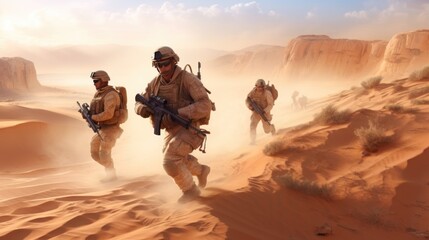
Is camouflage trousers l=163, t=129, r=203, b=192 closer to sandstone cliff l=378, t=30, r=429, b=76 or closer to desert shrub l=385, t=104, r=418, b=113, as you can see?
desert shrub l=385, t=104, r=418, b=113

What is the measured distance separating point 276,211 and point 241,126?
10.4m

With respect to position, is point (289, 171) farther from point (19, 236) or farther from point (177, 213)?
point (19, 236)

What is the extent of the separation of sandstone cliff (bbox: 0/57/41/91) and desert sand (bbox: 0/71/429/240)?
38.1m

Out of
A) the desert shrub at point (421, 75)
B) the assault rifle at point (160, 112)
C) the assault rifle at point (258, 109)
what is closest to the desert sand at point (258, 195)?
the assault rifle at point (160, 112)

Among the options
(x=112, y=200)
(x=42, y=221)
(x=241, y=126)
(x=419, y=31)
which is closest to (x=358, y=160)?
(x=112, y=200)

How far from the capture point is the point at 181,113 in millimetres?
4758

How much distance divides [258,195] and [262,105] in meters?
5.97

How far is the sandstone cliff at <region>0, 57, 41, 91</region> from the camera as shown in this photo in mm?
42781

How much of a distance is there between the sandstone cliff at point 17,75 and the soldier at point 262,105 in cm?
3890

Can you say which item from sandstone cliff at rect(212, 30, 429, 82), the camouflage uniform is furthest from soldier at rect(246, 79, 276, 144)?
sandstone cliff at rect(212, 30, 429, 82)

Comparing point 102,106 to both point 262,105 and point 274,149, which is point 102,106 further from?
point 262,105

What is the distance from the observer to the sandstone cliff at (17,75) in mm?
42781

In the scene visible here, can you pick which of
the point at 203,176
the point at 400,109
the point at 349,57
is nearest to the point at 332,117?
the point at 400,109

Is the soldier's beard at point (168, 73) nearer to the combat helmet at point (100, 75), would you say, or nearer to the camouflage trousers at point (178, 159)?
the camouflage trousers at point (178, 159)
